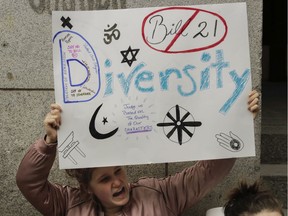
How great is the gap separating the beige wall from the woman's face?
903 mm

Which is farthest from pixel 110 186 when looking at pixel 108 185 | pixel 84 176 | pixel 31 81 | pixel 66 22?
pixel 31 81

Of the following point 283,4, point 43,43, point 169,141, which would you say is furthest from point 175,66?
point 283,4

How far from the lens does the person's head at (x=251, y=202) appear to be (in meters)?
2.55

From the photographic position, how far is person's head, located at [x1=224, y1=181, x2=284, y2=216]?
2.55 meters

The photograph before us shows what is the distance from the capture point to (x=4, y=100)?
12.1ft

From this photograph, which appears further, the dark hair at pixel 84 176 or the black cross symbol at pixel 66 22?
the dark hair at pixel 84 176

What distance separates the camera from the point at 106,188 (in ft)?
9.00

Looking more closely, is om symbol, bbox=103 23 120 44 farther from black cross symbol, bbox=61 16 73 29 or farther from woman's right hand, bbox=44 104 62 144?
woman's right hand, bbox=44 104 62 144

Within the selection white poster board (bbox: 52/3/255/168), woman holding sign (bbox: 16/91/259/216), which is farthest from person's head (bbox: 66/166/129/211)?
white poster board (bbox: 52/3/255/168)

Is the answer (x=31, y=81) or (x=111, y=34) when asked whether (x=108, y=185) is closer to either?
(x=111, y=34)

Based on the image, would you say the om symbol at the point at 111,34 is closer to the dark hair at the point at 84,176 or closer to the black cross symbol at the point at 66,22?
the black cross symbol at the point at 66,22

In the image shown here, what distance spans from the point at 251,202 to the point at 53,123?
102 centimetres

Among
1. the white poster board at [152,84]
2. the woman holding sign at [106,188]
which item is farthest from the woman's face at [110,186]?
the white poster board at [152,84]

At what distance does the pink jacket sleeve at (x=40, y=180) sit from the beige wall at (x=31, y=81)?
80cm
